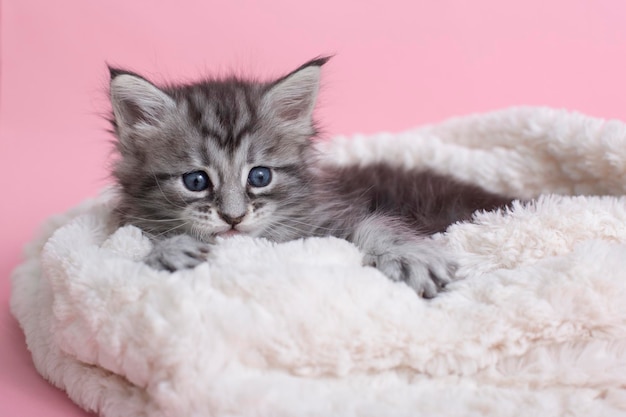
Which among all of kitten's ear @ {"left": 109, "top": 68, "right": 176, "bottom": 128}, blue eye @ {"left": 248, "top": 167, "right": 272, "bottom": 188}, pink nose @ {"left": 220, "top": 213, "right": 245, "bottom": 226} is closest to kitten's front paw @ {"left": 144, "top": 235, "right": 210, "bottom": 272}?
pink nose @ {"left": 220, "top": 213, "right": 245, "bottom": 226}

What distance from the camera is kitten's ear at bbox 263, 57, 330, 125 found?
7.87ft

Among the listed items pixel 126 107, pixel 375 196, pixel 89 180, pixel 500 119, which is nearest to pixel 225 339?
pixel 126 107

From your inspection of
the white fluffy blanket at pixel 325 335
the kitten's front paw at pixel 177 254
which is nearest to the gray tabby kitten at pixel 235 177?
the kitten's front paw at pixel 177 254

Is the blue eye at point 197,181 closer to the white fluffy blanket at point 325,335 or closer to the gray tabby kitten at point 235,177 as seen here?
the gray tabby kitten at point 235,177

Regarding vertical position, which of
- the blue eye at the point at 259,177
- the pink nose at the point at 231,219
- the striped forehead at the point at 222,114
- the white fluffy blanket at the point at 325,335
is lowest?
the white fluffy blanket at the point at 325,335

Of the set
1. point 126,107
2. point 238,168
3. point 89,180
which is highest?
point 126,107

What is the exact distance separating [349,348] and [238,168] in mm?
741

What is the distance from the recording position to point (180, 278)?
5.98 feet

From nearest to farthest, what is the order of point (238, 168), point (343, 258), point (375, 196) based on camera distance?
1. point (343, 258)
2. point (238, 168)
3. point (375, 196)

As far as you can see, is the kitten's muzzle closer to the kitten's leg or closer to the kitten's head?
the kitten's head

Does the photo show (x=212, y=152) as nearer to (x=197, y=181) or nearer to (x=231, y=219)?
(x=197, y=181)

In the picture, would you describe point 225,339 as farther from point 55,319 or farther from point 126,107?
point 126,107

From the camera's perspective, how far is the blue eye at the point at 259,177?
2.30m

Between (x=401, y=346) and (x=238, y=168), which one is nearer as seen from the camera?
(x=401, y=346)
